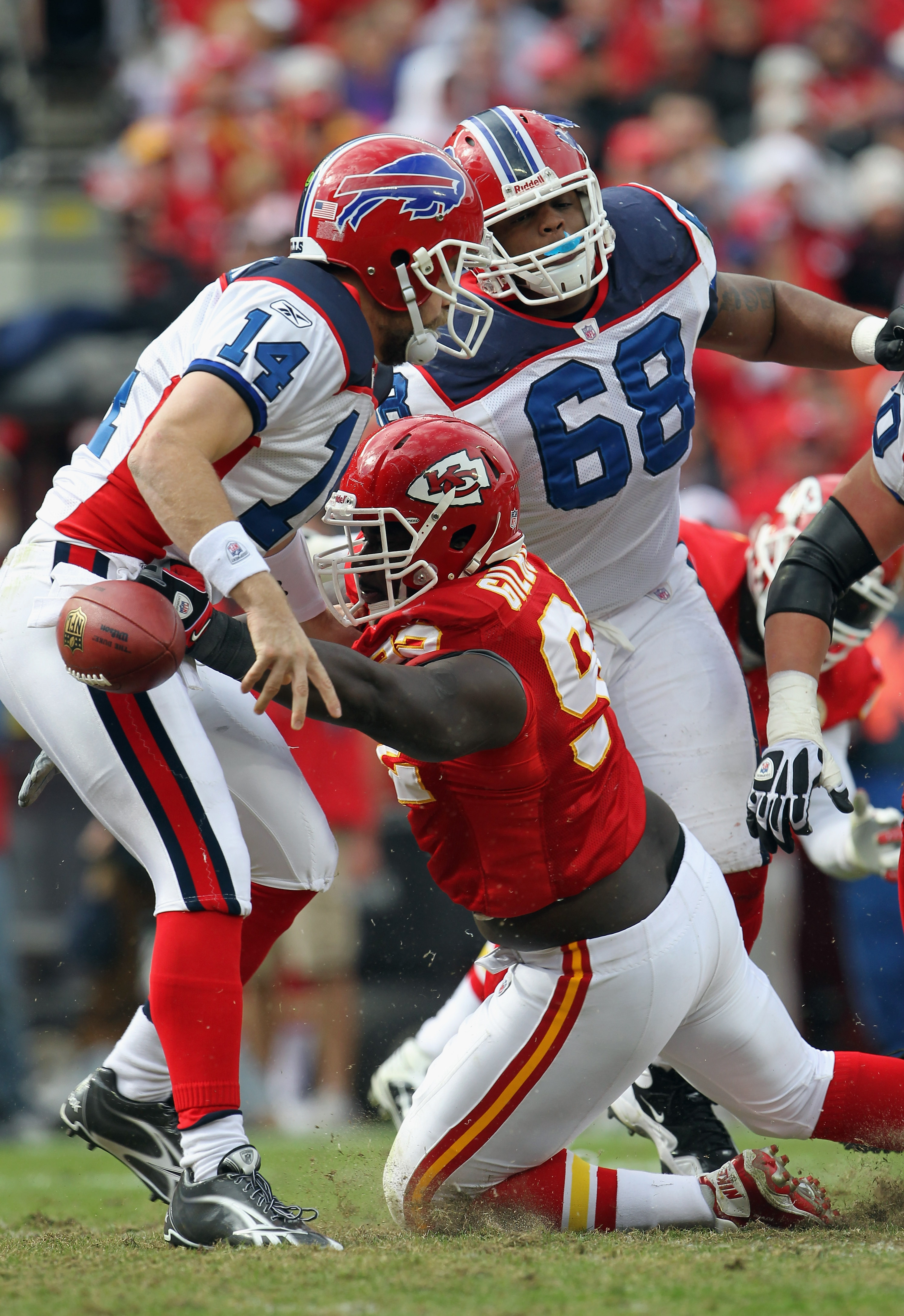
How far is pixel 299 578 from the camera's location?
366 cm

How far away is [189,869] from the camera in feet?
10.2

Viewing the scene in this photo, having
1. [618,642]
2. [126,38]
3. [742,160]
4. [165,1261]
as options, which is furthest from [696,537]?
[126,38]

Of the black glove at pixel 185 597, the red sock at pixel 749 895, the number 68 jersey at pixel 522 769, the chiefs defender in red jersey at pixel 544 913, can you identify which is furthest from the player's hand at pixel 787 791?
the black glove at pixel 185 597

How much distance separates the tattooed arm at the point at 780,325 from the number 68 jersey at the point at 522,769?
4.00 ft

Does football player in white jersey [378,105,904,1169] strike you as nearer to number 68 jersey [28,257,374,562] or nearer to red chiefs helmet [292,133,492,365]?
red chiefs helmet [292,133,492,365]

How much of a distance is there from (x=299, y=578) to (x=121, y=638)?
3.06ft

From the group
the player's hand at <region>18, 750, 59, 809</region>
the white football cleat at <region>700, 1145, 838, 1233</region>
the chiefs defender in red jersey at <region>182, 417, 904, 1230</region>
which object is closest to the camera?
the chiefs defender in red jersey at <region>182, 417, 904, 1230</region>

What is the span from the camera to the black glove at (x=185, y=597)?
9.43ft

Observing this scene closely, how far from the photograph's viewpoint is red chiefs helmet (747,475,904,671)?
4.59 m

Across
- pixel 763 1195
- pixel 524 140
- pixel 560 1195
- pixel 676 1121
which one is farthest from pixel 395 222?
pixel 676 1121

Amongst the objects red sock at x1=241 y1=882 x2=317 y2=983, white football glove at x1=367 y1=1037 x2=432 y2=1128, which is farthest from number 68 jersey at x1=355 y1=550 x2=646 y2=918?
white football glove at x1=367 y1=1037 x2=432 y2=1128

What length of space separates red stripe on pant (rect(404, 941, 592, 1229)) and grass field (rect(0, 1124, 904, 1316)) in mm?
196

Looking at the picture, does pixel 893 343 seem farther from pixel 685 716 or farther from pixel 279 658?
pixel 279 658

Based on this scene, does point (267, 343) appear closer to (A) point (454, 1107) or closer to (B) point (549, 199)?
(B) point (549, 199)
